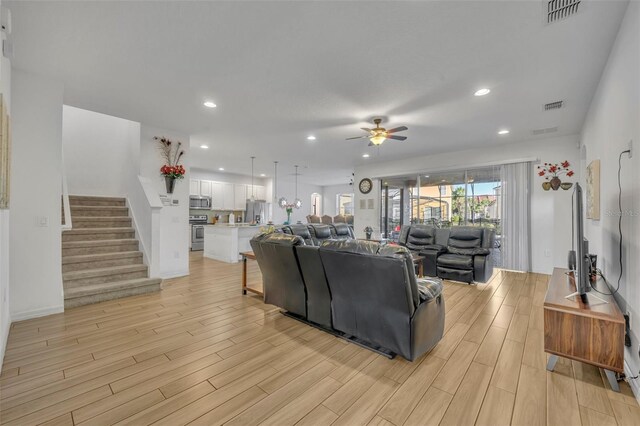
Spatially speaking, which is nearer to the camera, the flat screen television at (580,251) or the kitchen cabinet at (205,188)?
the flat screen television at (580,251)

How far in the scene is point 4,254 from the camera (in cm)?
262

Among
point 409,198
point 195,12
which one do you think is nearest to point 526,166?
point 409,198

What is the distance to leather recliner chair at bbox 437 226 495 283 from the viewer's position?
4645mm

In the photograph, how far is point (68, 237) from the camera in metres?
4.33

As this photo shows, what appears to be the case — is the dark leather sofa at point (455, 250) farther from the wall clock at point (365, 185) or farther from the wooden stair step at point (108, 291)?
the wooden stair step at point (108, 291)

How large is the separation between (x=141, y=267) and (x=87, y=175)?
2.86 meters

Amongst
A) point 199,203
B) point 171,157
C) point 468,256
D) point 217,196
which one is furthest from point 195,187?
point 468,256

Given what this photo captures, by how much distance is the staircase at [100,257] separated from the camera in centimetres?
373

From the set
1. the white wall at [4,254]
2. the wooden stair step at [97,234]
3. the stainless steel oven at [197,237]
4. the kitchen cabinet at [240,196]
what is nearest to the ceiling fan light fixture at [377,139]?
the white wall at [4,254]

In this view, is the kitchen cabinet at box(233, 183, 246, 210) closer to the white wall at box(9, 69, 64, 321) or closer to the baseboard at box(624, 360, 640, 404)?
the white wall at box(9, 69, 64, 321)

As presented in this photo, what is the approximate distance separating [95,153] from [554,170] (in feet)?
29.8

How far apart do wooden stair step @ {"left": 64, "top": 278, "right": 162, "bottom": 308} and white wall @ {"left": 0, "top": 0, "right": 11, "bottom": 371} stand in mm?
611

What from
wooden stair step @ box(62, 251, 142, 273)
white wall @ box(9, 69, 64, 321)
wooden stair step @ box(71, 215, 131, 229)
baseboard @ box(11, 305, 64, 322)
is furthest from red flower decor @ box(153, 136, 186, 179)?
baseboard @ box(11, 305, 64, 322)

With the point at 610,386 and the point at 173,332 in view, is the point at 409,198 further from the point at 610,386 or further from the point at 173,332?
the point at 173,332
